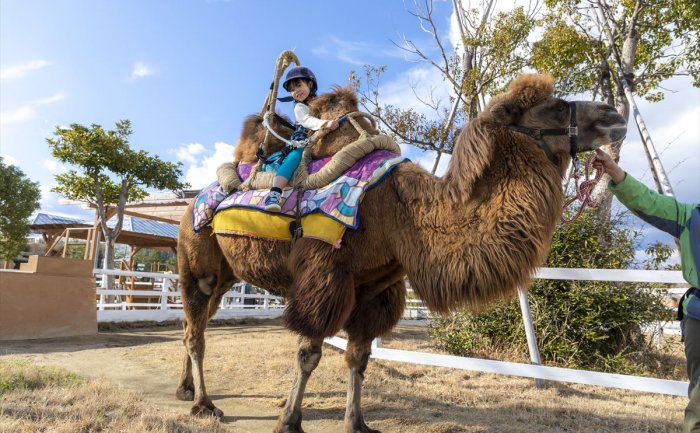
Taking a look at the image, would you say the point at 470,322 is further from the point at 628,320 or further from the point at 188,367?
the point at 188,367

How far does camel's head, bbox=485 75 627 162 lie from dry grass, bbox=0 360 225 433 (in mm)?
3108

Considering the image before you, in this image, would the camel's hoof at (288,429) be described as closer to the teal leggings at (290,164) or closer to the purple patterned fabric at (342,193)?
the purple patterned fabric at (342,193)

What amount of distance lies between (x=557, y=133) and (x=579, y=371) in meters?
2.31

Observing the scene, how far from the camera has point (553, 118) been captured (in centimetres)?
299

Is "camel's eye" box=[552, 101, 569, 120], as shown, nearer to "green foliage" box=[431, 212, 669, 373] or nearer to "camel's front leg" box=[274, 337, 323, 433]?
"camel's front leg" box=[274, 337, 323, 433]

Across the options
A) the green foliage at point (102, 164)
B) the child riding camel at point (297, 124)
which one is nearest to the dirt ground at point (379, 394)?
the child riding camel at point (297, 124)

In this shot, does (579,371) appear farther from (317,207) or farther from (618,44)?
(618,44)

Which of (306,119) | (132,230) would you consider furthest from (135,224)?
(306,119)

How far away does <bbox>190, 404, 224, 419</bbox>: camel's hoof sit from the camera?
415cm

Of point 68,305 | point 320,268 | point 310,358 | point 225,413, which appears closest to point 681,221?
point 320,268

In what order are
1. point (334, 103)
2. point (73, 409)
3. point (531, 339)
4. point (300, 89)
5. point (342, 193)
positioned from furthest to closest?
point (531, 339) < point (300, 89) < point (334, 103) < point (73, 409) < point (342, 193)

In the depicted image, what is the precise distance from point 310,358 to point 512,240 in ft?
5.83

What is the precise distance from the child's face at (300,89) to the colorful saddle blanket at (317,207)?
0.79 meters

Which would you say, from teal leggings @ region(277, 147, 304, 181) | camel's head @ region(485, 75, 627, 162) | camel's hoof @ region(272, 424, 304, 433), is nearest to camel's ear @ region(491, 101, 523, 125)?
camel's head @ region(485, 75, 627, 162)
